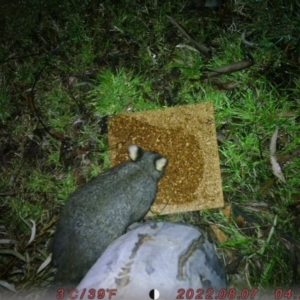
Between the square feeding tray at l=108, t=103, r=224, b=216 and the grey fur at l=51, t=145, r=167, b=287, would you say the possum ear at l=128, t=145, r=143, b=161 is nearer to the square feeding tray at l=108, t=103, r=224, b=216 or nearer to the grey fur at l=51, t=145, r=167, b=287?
the grey fur at l=51, t=145, r=167, b=287

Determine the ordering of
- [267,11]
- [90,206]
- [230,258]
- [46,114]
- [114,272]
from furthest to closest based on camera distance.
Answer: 1. [46,114]
2. [267,11]
3. [230,258]
4. [90,206]
5. [114,272]

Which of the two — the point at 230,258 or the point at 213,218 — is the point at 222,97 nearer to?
the point at 213,218

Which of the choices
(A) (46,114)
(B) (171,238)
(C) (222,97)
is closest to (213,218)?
(B) (171,238)

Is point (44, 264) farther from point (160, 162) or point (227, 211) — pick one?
point (227, 211)

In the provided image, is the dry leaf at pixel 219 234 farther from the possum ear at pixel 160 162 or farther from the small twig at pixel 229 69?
the small twig at pixel 229 69

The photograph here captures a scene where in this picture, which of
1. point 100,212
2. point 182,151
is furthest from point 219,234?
point 100,212

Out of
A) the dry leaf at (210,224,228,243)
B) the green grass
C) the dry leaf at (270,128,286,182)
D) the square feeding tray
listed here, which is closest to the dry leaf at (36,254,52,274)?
the green grass
